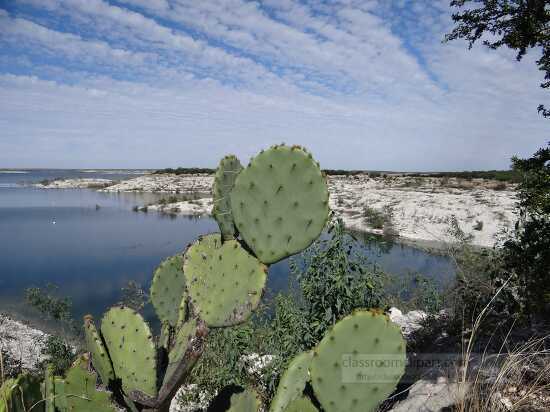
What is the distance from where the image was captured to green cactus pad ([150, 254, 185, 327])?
99.8 inches

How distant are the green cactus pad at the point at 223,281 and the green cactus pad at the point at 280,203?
0.10 metres

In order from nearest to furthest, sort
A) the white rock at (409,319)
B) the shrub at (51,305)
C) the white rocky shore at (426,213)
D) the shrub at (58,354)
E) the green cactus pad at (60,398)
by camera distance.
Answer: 1. the green cactus pad at (60,398)
2. the shrub at (58,354)
3. the white rock at (409,319)
4. the shrub at (51,305)
5. the white rocky shore at (426,213)

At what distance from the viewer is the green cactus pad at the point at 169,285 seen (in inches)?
99.8

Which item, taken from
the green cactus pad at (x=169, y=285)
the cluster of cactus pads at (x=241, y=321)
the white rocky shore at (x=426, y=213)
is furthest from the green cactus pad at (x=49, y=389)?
the white rocky shore at (x=426, y=213)

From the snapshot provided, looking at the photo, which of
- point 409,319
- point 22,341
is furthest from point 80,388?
point 22,341

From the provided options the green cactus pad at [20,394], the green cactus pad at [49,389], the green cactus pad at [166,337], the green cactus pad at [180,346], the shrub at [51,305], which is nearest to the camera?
the green cactus pad at [20,394]

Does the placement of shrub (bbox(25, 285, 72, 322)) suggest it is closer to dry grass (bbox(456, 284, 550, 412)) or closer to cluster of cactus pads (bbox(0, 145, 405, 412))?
cluster of cactus pads (bbox(0, 145, 405, 412))

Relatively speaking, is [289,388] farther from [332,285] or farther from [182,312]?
[332,285]

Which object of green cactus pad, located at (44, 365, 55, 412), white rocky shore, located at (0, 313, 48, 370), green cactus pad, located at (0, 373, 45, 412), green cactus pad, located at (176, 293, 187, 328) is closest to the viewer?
green cactus pad, located at (0, 373, 45, 412)

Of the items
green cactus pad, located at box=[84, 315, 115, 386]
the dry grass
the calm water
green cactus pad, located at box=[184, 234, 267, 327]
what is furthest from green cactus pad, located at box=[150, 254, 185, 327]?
the calm water

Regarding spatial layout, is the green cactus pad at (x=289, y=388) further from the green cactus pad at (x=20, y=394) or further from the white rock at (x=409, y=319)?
the white rock at (x=409, y=319)

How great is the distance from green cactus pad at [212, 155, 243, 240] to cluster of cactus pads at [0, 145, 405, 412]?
17 millimetres

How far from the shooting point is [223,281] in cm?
210

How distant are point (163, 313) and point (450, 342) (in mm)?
4678
